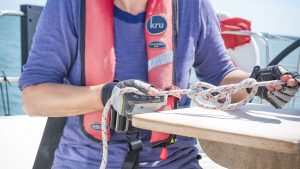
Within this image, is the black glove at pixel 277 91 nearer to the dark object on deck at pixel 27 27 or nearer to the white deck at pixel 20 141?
the white deck at pixel 20 141

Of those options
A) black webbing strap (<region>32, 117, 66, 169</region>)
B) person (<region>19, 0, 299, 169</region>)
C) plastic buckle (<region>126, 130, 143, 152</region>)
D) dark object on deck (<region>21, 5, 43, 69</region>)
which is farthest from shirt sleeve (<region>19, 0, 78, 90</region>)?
dark object on deck (<region>21, 5, 43, 69</region>)

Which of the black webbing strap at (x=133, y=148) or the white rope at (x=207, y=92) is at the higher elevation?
the white rope at (x=207, y=92)

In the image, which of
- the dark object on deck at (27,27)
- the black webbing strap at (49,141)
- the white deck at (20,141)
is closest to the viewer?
the black webbing strap at (49,141)

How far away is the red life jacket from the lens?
1.13 m

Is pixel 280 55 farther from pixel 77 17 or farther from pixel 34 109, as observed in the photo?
pixel 34 109

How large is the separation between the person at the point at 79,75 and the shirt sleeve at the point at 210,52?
0.12 meters

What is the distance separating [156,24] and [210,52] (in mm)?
291

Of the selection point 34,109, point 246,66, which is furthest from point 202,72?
point 246,66

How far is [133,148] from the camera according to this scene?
107cm

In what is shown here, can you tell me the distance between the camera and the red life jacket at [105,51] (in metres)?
1.13

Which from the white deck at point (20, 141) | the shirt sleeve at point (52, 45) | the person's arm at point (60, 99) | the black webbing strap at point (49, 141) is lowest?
the white deck at point (20, 141)

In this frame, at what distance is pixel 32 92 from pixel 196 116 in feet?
1.80

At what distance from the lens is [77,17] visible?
1.17 metres

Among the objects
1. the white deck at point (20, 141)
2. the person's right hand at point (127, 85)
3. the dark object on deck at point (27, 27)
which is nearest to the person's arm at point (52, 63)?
the person's right hand at point (127, 85)
